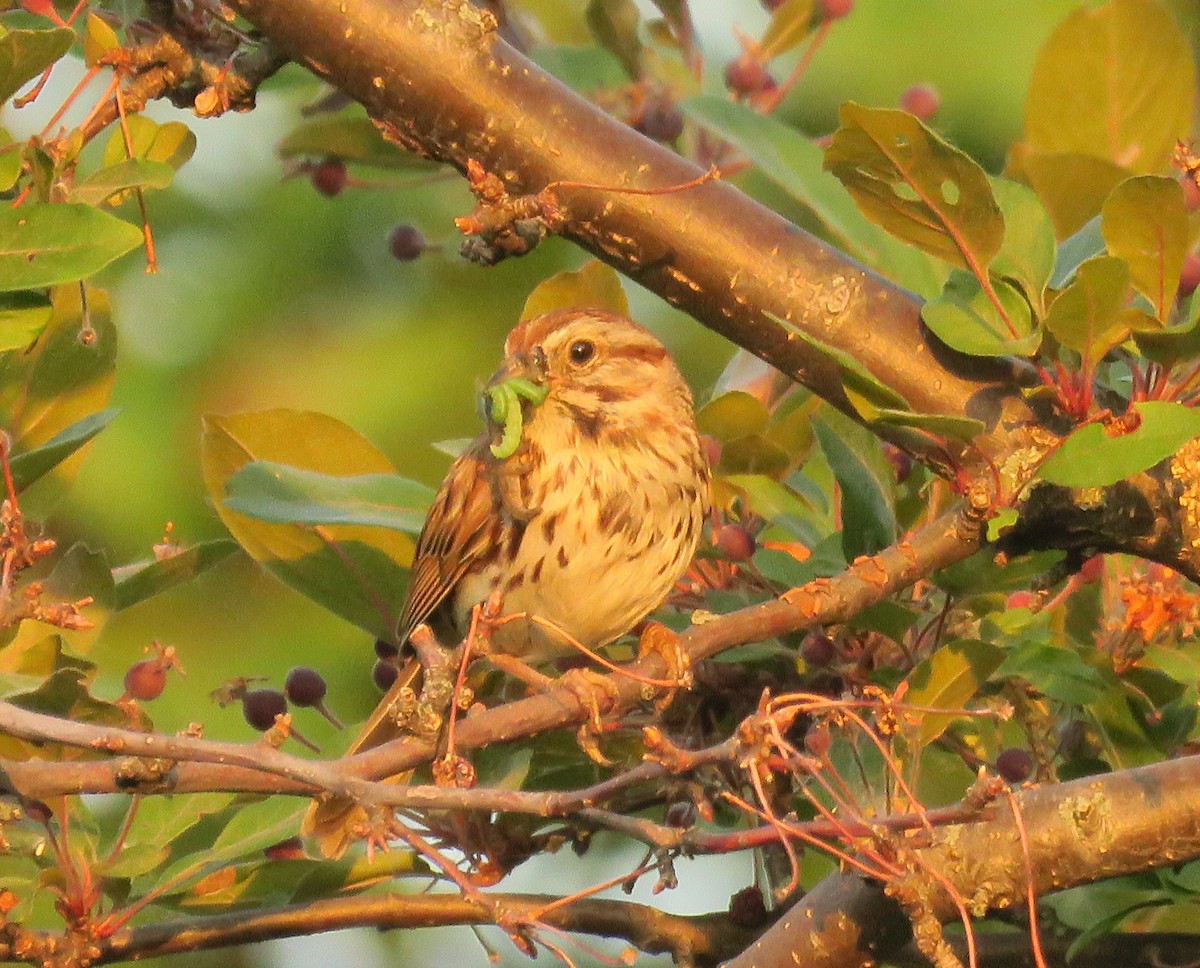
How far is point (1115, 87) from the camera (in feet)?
12.5

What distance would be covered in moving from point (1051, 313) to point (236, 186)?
3.34 meters

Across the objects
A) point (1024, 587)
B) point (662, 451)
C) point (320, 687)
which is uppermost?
point (1024, 587)

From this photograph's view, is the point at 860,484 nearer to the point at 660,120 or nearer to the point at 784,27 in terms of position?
the point at 660,120

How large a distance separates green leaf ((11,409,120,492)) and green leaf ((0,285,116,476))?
0.16 metres

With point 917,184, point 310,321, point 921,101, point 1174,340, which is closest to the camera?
point 1174,340

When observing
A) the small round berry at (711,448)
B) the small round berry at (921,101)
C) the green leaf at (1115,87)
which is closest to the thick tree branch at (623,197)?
the small round berry at (711,448)

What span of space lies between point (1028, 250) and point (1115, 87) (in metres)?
1.17

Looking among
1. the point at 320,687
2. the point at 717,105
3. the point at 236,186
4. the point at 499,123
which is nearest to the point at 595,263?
the point at 717,105

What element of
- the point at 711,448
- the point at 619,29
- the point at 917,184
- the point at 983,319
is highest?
the point at 917,184

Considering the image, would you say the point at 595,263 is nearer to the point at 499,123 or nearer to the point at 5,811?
the point at 499,123

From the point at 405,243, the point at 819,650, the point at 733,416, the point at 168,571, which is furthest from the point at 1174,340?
the point at 405,243

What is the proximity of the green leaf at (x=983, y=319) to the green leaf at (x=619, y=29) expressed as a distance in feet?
4.03

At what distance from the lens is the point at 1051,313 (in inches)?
102

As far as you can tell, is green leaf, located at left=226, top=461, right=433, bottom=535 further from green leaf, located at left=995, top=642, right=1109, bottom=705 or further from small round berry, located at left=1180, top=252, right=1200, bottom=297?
small round berry, located at left=1180, top=252, right=1200, bottom=297
